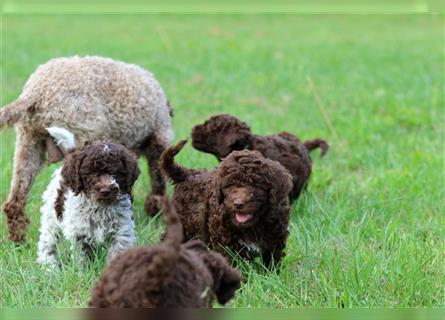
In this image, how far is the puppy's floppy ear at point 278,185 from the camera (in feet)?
18.0

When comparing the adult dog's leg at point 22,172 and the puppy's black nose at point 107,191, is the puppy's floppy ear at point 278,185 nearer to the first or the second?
the puppy's black nose at point 107,191

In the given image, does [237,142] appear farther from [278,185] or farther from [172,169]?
[278,185]

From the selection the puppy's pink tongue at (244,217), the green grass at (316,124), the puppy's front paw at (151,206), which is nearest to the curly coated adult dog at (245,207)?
the puppy's pink tongue at (244,217)

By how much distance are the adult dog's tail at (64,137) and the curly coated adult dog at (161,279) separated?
9.64ft

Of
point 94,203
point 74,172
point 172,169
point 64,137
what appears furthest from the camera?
point 64,137

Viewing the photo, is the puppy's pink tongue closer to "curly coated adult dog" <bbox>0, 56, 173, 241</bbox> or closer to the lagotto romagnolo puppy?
the lagotto romagnolo puppy

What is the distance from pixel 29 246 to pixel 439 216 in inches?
149

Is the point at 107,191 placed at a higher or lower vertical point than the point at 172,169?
higher

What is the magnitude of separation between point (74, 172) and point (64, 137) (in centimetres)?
83

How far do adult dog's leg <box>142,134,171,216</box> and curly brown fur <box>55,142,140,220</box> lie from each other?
64.6 inches

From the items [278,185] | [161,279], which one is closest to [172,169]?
[278,185]

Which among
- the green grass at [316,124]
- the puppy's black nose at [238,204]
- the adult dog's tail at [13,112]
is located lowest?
the green grass at [316,124]

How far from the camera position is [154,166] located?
25.3 feet

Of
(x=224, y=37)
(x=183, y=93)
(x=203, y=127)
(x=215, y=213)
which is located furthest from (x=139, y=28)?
(x=215, y=213)
